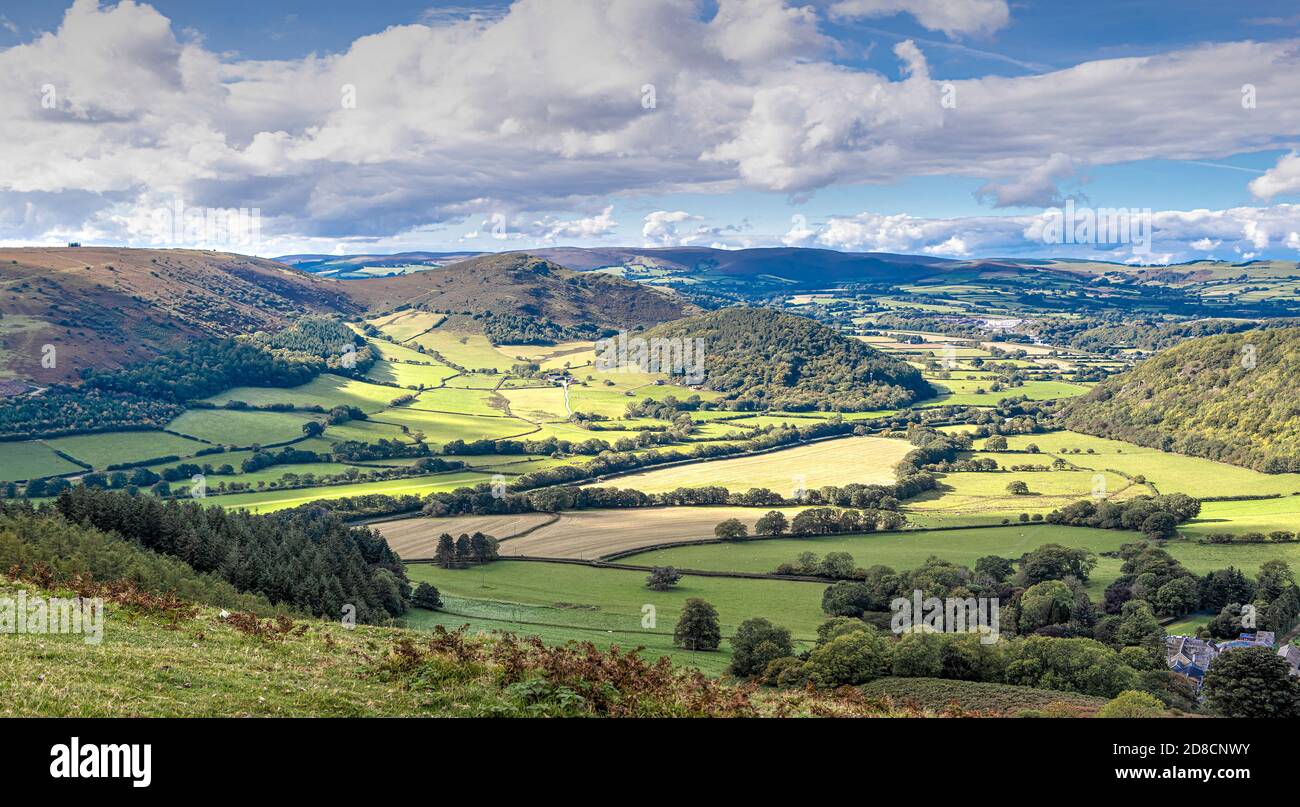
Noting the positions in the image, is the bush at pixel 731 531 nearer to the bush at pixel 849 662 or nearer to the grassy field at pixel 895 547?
the grassy field at pixel 895 547

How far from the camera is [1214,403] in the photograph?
138m

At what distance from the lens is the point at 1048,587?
61.4 m

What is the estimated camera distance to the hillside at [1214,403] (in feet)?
404

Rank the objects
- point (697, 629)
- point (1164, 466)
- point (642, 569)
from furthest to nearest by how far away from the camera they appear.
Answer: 1. point (1164, 466)
2. point (642, 569)
3. point (697, 629)

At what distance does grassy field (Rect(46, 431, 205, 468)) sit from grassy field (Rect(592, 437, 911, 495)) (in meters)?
61.7

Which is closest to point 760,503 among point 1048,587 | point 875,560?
point 875,560

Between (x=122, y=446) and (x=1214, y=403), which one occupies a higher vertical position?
(x=1214, y=403)

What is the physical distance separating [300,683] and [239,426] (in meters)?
135

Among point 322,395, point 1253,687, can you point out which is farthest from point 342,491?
point 1253,687

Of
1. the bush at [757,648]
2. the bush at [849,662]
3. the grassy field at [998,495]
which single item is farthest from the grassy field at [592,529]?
the bush at [849,662]
